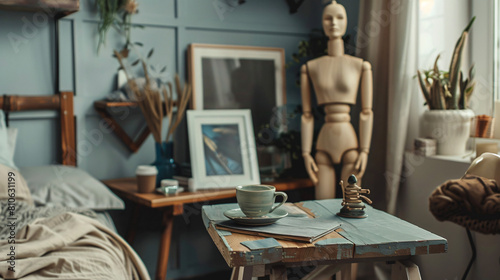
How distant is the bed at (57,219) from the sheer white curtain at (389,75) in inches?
53.3

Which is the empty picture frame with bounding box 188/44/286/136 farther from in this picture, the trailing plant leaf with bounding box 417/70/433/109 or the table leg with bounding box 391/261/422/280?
the table leg with bounding box 391/261/422/280

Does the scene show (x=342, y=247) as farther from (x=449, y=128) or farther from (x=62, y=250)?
(x=449, y=128)

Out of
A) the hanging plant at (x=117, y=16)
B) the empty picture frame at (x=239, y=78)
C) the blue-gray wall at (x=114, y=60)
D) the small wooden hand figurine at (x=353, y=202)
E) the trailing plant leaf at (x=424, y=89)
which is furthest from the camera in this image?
the empty picture frame at (x=239, y=78)

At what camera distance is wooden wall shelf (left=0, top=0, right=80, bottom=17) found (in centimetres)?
216

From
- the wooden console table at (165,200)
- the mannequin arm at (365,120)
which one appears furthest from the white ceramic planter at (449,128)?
the wooden console table at (165,200)

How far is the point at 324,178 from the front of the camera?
2479mm

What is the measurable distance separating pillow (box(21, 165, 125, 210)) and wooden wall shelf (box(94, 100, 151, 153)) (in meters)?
0.44

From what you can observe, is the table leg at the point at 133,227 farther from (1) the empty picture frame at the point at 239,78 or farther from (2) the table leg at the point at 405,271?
(2) the table leg at the point at 405,271

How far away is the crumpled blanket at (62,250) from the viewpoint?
141cm

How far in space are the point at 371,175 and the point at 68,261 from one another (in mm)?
1692

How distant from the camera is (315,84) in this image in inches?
96.0

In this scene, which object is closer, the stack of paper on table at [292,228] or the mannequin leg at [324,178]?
the stack of paper on table at [292,228]

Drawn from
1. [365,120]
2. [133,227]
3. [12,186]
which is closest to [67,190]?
[12,186]

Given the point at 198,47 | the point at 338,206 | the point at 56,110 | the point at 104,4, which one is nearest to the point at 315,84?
the point at 198,47
